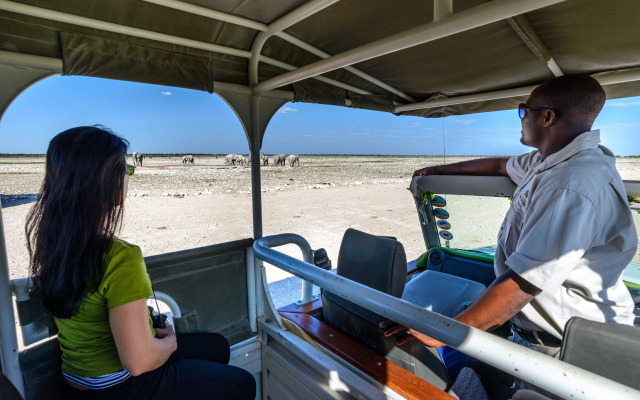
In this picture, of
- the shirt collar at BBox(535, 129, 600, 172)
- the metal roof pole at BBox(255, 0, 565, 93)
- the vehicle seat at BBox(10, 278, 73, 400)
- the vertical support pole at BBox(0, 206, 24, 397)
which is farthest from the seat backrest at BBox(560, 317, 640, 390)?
the vertical support pole at BBox(0, 206, 24, 397)

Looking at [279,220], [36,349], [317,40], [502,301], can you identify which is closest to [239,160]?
[279,220]

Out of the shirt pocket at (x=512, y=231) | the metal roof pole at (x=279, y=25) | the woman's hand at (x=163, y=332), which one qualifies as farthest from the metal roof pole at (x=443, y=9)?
the woman's hand at (x=163, y=332)

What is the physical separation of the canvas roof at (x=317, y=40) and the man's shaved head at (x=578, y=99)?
522mm

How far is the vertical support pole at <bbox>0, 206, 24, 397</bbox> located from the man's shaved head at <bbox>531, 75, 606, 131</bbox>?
274cm

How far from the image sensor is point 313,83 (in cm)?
293

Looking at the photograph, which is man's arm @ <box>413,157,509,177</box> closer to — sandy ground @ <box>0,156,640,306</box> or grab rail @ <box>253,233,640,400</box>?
sandy ground @ <box>0,156,640,306</box>

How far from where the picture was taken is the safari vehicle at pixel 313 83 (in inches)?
58.5

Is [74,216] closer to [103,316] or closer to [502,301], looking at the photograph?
[103,316]

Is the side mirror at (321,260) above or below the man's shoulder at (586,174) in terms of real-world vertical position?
below

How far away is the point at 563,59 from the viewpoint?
266 cm

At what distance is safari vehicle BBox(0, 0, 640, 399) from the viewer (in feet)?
4.87

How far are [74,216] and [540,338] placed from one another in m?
2.04

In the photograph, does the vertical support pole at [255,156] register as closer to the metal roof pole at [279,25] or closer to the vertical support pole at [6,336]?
the metal roof pole at [279,25]

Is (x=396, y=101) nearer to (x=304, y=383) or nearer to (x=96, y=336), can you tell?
(x=304, y=383)
